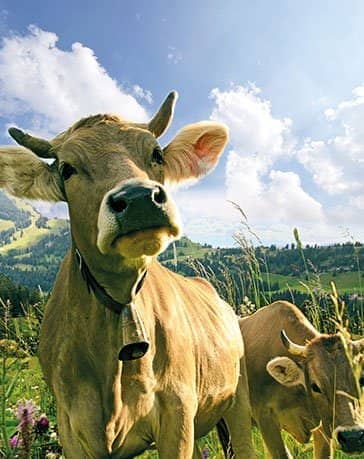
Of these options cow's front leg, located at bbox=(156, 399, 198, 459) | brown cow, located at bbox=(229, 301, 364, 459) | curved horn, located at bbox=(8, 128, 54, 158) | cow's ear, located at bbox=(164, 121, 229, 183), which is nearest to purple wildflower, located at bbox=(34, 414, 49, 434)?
cow's front leg, located at bbox=(156, 399, 198, 459)

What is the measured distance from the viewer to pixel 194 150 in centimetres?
421

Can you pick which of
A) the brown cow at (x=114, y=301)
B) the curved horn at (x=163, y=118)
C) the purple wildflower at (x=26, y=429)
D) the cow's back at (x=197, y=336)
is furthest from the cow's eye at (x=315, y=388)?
the purple wildflower at (x=26, y=429)

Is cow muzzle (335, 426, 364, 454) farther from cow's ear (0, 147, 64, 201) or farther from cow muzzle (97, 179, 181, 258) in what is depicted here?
cow's ear (0, 147, 64, 201)

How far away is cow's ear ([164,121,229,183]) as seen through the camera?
13.5ft

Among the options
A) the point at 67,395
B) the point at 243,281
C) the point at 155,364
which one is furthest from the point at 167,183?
the point at 243,281

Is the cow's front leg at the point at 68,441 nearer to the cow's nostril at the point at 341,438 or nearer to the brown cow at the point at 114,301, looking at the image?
the brown cow at the point at 114,301

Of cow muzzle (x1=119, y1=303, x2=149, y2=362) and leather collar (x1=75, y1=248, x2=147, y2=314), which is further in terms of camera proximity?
leather collar (x1=75, y1=248, x2=147, y2=314)

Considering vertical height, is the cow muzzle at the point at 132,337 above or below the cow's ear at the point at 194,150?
below

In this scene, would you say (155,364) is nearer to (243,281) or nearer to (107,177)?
(107,177)

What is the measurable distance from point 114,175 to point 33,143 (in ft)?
3.43

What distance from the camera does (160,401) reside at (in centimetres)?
348

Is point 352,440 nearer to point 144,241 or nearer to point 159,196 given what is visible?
point 144,241

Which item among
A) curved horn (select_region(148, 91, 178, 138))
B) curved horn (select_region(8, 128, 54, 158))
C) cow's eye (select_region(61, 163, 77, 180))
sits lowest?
cow's eye (select_region(61, 163, 77, 180))

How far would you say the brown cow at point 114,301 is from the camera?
2836mm
